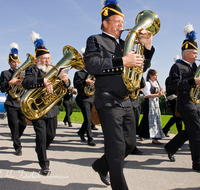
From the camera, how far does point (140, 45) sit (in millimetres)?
2631

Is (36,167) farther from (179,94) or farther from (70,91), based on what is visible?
(70,91)

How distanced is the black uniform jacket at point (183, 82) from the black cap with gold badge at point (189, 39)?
34cm

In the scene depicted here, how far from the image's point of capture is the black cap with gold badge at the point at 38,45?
13.3 feet

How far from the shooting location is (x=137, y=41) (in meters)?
2.60

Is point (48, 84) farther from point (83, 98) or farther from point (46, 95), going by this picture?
point (83, 98)

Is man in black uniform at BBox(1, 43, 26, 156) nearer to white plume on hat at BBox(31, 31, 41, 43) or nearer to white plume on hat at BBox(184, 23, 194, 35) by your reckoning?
white plume on hat at BBox(31, 31, 41, 43)

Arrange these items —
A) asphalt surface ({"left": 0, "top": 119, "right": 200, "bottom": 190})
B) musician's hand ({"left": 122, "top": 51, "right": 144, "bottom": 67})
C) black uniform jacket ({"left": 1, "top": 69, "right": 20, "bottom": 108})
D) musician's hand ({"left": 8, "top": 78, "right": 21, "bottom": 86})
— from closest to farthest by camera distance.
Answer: musician's hand ({"left": 122, "top": 51, "right": 144, "bottom": 67}) < asphalt surface ({"left": 0, "top": 119, "right": 200, "bottom": 190}) < musician's hand ({"left": 8, "top": 78, "right": 21, "bottom": 86}) < black uniform jacket ({"left": 1, "top": 69, "right": 20, "bottom": 108})

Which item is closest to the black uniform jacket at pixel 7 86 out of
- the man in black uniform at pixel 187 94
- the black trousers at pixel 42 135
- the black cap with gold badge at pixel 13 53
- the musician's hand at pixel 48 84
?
the black cap with gold badge at pixel 13 53

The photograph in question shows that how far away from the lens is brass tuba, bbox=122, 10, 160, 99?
2422 millimetres

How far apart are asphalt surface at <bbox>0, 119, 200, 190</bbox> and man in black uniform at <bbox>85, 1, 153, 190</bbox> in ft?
2.62

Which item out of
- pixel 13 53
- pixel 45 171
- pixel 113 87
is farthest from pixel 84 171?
pixel 13 53

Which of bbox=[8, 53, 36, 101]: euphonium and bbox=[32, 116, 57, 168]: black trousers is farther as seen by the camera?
bbox=[8, 53, 36, 101]: euphonium

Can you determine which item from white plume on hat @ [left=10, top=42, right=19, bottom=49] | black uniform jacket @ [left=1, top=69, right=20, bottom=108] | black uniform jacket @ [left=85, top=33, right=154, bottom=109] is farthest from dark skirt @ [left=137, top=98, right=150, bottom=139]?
white plume on hat @ [left=10, top=42, right=19, bottom=49]

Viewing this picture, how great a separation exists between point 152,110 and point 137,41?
390cm
